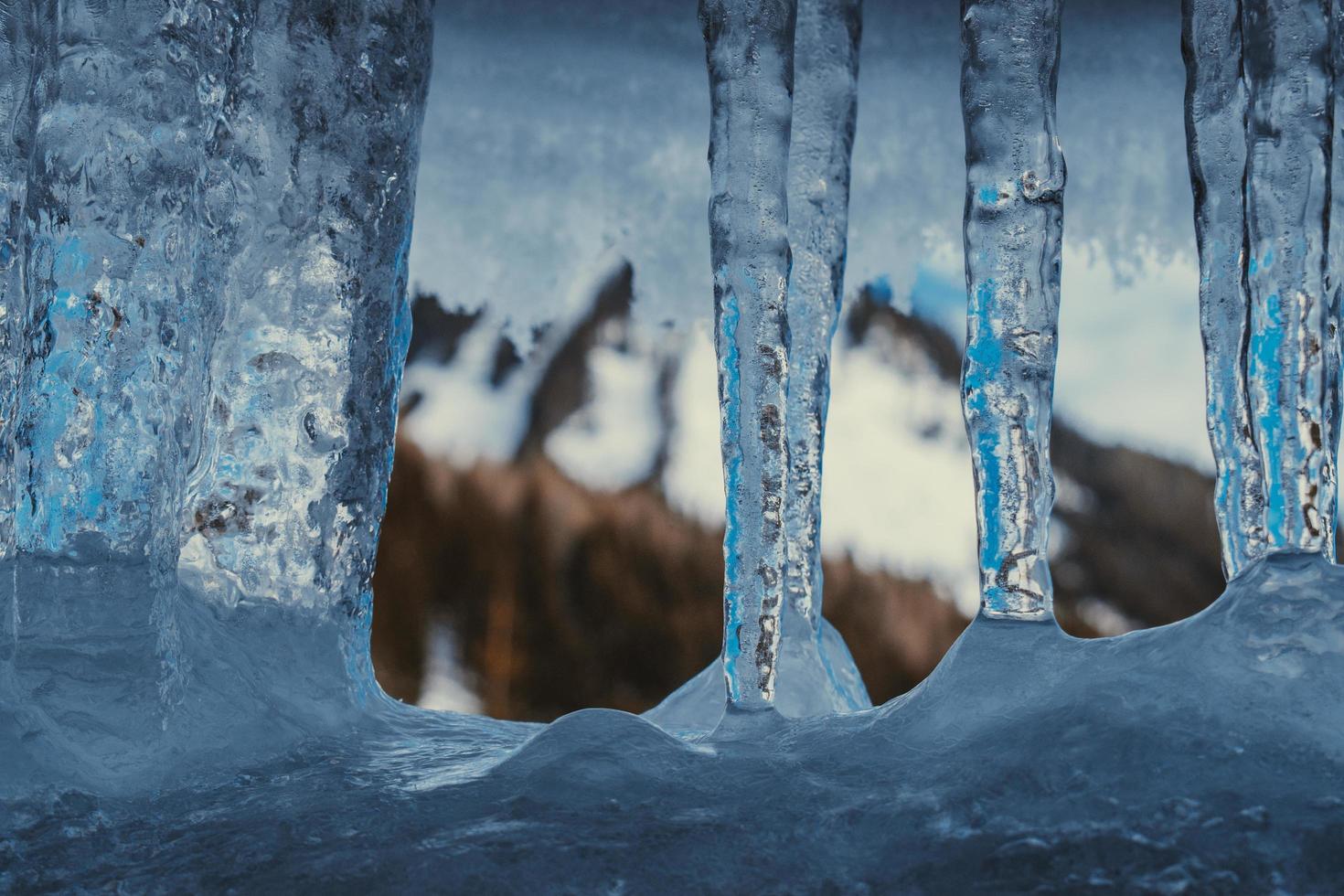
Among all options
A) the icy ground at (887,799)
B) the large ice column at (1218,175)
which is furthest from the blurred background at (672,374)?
the icy ground at (887,799)

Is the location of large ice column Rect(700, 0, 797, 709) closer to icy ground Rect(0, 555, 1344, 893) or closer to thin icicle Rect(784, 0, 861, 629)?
icy ground Rect(0, 555, 1344, 893)

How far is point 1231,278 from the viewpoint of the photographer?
1546 millimetres

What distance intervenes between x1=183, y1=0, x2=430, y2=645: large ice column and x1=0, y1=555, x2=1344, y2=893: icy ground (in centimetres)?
36

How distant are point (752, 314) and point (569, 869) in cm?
68

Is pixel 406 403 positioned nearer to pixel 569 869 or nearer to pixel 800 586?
pixel 800 586

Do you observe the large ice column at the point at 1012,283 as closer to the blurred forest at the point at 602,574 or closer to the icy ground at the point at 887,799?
the icy ground at the point at 887,799

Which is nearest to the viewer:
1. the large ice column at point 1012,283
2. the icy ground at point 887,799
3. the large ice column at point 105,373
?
the icy ground at point 887,799

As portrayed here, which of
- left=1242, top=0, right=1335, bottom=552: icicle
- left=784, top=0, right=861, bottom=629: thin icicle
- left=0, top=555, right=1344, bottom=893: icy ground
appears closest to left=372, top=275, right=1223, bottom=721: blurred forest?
left=784, top=0, right=861, bottom=629: thin icicle

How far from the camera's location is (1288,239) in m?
1.29

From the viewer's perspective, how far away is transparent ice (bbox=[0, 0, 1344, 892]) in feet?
2.84

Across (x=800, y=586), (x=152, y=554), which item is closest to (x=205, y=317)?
(x=152, y=554)

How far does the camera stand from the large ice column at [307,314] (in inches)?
56.7

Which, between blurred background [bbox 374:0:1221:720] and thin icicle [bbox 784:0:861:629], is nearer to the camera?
thin icicle [bbox 784:0:861:629]

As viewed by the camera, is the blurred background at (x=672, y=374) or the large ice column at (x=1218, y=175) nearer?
the large ice column at (x=1218, y=175)
